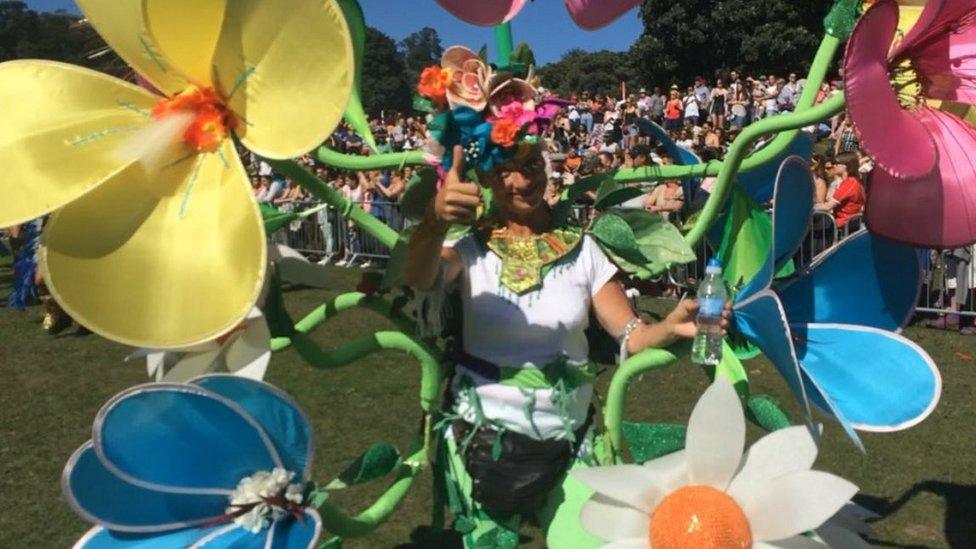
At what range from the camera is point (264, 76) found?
180cm

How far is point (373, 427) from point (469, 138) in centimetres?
326

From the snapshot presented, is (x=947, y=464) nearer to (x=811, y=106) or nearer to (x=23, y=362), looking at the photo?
(x=811, y=106)

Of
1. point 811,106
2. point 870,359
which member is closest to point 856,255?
point 870,359

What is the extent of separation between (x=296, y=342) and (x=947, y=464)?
10.7 feet

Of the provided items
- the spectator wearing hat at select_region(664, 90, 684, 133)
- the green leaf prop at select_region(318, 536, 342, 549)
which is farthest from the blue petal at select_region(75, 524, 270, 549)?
the spectator wearing hat at select_region(664, 90, 684, 133)

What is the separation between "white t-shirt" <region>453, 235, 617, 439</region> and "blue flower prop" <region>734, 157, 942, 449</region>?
38 centimetres

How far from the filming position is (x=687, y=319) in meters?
2.10

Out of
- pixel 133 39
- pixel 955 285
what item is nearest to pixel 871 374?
pixel 133 39

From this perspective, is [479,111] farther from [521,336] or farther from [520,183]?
[521,336]

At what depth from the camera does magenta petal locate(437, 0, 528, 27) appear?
2287mm

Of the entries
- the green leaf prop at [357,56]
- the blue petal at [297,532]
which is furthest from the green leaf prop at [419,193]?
the blue petal at [297,532]

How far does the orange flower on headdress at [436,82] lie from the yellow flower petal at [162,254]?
0.45 m

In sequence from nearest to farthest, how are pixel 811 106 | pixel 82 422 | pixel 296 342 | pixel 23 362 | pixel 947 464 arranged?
pixel 811 106 → pixel 296 342 → pixel 947 464 → pixel 82 422 → pixel 23 362

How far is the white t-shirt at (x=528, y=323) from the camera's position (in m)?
2.24
